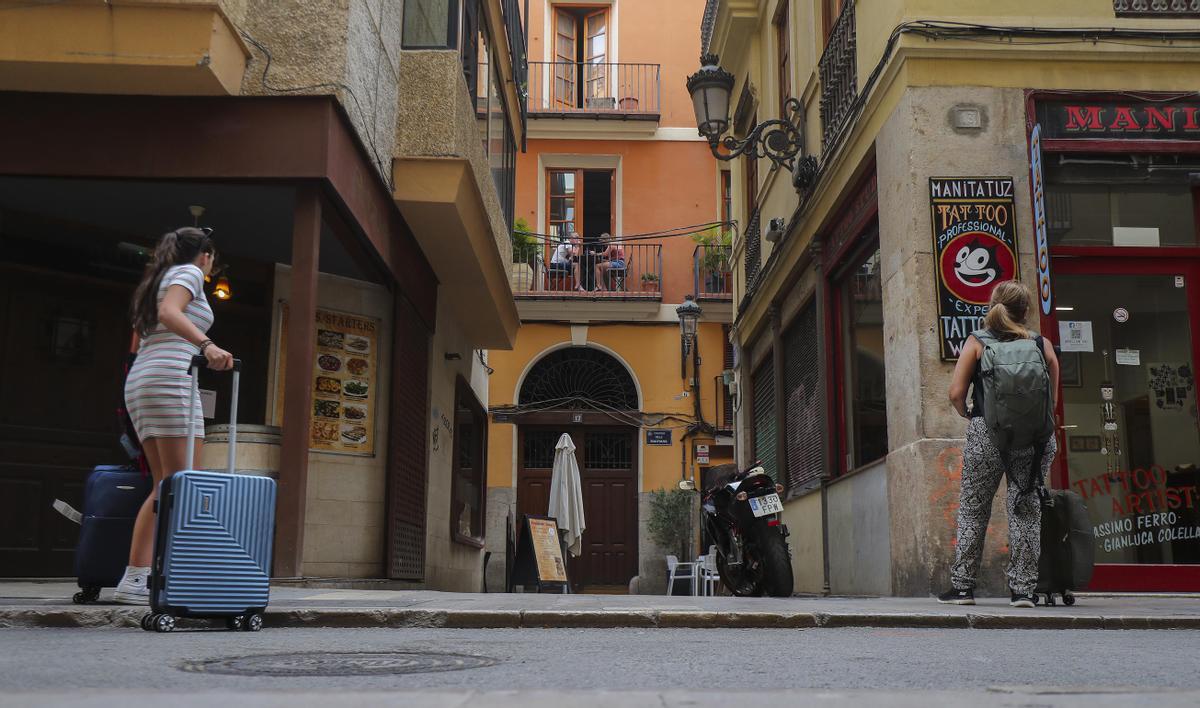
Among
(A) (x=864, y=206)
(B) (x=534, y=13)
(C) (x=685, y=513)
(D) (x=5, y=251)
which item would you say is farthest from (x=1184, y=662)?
(B) (x=534, y=13)

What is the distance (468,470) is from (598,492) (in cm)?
554

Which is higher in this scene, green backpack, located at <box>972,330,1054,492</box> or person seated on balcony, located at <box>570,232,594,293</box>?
person seated on balcony, located at <box>570,232,594,293</box>

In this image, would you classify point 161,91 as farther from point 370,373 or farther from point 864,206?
point 864,206

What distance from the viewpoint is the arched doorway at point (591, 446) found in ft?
72.6

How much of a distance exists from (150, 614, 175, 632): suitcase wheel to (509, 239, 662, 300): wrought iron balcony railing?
17904mm

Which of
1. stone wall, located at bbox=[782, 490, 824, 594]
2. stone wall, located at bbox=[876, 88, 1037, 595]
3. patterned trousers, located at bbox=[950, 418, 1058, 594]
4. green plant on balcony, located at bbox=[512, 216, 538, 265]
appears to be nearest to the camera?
patterned trousers, located at bbox=[950, 418, 1058, 594]

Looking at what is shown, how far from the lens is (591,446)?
2270 cm

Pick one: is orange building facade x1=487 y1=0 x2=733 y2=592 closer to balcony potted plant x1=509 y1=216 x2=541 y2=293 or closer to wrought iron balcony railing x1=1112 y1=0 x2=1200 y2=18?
balcony potted plant x1=509 y1=216 x2=541 y2=293

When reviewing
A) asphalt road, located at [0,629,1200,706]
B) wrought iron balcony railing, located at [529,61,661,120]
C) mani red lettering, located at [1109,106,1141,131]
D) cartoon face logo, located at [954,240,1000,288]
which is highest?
wrought iron balcony railing, located at [529,61,661,120]

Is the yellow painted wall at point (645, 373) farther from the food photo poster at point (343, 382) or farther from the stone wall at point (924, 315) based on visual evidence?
the stone wall at point (924, 315)

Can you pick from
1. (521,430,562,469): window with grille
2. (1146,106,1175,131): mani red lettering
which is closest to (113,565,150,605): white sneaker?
(1146,106,1175,131): mani red lettering

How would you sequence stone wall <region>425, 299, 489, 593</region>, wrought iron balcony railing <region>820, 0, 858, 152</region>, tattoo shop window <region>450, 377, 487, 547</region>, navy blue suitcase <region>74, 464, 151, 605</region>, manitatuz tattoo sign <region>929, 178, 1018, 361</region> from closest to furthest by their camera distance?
navy blue suitcase <region>74, 464, 151, 605</region>
manitatuz tattoo sign <region>929, 178, 1018, 361</region>
wrought iron balcony railing <region>820, 0, 858, 152</region>
stone wall <region>425, 299, 489, 593</region>
tattoo shop window <region>450, 377, 487, 547</region>

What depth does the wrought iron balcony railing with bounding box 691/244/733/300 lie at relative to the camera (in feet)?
76.0

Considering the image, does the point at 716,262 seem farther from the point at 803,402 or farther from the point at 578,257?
the point at 803,402
